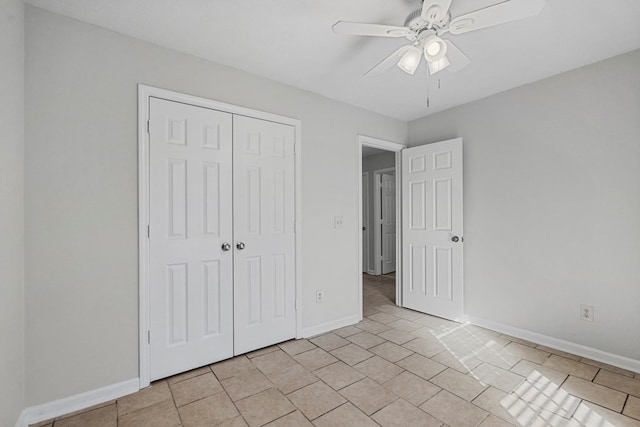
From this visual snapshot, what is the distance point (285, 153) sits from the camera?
2.69m

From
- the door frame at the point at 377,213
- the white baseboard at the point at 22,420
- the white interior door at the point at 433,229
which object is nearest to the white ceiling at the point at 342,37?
the white interior door at the point at 433,229

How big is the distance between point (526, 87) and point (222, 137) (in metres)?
2.87

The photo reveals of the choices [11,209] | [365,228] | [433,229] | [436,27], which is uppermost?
[436,27]

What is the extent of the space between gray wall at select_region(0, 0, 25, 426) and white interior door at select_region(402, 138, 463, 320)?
345cm

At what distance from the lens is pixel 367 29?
1555 mm

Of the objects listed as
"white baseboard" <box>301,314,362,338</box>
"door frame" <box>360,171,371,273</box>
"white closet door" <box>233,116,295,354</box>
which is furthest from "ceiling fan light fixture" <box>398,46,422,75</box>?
"door frame" <box>360,171,371,273</box>

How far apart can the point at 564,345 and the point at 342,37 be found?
3.16 meters

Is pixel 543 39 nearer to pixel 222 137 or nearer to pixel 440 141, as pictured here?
pixel 440 141

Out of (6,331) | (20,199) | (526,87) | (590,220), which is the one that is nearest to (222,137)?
(20,199)

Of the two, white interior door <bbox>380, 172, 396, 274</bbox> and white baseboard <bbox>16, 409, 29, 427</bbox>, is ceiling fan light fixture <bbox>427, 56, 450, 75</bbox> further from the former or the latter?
white interior door <bbox>380, 172, 396, 274</bbox>

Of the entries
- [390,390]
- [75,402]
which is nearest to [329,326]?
[390,390]

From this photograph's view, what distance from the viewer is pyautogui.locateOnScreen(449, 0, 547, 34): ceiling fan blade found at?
4.22ft

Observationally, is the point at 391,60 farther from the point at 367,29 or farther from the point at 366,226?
the point at 366,226

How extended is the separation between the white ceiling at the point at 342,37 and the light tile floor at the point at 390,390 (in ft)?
7.96
